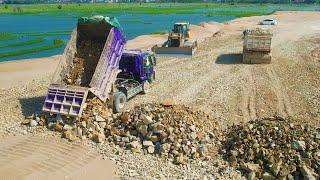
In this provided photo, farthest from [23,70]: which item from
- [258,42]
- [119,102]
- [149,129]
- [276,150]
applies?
[276,150]

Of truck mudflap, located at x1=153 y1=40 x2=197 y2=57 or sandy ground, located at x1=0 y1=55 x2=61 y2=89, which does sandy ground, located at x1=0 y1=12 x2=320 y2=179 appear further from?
truck mudflap, located at x1=153 y1=40 x2=197 y2=57

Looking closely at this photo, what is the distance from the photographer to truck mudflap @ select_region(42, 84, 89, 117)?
1392 centimetres

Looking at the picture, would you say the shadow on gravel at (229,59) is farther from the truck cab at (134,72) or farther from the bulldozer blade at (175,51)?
the truck cab at (134,72)

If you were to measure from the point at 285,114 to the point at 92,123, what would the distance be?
8.47 metres

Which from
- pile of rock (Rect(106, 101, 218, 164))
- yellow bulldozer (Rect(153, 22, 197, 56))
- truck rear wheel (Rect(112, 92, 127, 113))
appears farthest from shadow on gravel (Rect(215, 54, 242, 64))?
pile of rock (Rect(106, 101, 218, 164))

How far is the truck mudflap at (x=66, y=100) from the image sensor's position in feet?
45.7

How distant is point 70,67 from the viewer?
16.2 meters

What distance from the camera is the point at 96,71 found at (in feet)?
48.9

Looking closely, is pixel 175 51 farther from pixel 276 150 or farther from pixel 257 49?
pixel 276 150

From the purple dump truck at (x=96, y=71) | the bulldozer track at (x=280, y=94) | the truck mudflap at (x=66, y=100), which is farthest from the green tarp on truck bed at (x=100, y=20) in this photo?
the bulldozer track at (x=280, y=94)

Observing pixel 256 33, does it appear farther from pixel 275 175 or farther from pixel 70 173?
pixel 70 173

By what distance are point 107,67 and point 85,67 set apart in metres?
1.50

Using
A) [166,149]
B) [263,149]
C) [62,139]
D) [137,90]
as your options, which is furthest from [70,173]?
[137,90]

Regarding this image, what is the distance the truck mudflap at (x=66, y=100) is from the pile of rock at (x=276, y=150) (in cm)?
574
